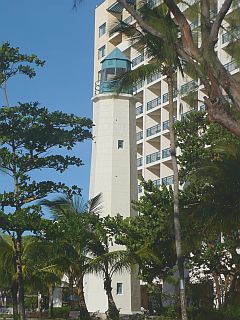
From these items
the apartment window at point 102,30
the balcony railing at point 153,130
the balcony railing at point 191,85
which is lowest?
the balcony railing at point 191,85

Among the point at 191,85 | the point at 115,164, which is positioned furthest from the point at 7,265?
the point at 191,85

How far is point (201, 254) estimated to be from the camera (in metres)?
30.0

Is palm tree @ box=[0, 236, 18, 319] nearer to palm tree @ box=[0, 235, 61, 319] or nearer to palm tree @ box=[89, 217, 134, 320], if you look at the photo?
palm tree @ box=[0, 235, 61, 319]

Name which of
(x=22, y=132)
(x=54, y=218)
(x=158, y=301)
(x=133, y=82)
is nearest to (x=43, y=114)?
(x=22, y=132)

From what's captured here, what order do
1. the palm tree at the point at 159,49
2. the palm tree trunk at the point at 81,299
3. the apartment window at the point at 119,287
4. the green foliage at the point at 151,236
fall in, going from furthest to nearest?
1. the apartment window at the point at 119,287
2. the palm tree trunk at the point at 81,299
3. the green foliage at the point at 151,236
4. the palm tree at the point at 159,49

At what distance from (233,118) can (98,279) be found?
27307 mm

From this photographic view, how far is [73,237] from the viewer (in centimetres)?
2717

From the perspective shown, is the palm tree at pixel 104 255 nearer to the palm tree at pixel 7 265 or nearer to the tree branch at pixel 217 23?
the palm tree at pixel 7 265

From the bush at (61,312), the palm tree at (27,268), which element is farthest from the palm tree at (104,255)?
the bush at (61,312)

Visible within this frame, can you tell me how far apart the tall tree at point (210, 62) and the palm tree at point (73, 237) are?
1321cm

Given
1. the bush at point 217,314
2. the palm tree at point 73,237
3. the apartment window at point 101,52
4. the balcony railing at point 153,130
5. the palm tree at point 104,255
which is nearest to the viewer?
the bush at point 217,314

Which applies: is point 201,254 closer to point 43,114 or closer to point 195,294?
point 195,294

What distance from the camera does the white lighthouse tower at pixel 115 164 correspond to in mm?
39750

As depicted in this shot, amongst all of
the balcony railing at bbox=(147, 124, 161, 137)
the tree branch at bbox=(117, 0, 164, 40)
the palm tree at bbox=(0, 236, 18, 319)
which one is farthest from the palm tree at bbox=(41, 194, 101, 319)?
the balcony railing at bbox=(147, 124, 161, 137)
